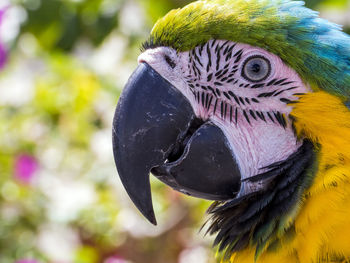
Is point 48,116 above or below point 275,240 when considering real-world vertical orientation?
below

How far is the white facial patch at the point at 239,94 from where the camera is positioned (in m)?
1.06

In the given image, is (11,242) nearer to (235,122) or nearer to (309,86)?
(235,122)

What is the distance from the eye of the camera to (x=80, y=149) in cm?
258

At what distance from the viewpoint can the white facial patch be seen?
3.49 ft

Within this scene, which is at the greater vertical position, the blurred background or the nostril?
the nostril

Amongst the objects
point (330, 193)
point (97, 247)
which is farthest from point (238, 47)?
point (97, 247)

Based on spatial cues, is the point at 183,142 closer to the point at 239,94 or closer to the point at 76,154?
the point at 239,94

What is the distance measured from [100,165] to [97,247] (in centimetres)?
38

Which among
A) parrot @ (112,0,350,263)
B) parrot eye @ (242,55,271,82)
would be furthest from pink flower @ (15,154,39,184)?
parrot eye @ (242,55,271,82)

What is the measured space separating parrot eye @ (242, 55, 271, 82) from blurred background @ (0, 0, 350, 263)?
109cm

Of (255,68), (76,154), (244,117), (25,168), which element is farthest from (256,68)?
(76,154)

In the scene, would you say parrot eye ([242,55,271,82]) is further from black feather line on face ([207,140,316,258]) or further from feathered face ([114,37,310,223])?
black feather line on face ([207,140,316,258])

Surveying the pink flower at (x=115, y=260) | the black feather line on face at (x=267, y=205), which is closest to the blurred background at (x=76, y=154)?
the pink flower at (x=115, y=260)

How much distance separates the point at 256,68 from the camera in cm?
107
